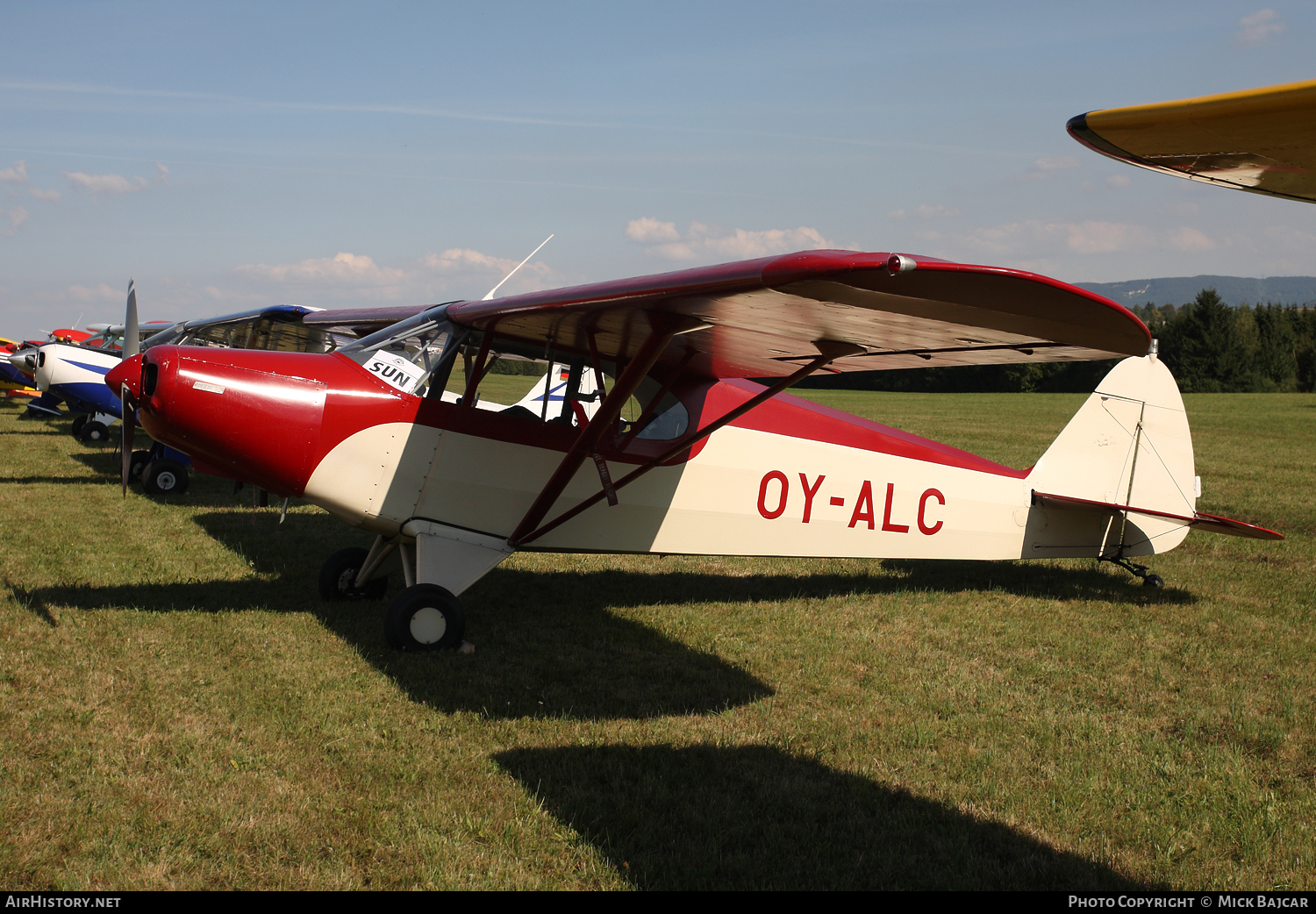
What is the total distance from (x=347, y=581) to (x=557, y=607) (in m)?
1.64

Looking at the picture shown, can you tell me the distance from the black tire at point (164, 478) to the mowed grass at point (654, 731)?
11.0ft

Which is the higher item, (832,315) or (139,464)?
(832,315)

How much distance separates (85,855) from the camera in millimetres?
3088

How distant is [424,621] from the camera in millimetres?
5438

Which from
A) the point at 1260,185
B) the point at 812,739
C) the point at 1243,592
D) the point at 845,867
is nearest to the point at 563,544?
the point at 812,739

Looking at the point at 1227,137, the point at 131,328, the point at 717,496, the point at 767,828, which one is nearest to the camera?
the point at 1227,137

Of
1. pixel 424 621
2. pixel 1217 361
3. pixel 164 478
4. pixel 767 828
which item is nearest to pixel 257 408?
pixel 424 621

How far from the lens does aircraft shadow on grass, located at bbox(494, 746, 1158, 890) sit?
A: 3.19 metres

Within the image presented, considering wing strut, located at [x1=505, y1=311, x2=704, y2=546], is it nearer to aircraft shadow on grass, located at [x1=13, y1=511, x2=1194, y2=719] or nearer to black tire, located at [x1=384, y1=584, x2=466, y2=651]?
black tire, located at [x1=384, y1=584, x2=466, y2=651]

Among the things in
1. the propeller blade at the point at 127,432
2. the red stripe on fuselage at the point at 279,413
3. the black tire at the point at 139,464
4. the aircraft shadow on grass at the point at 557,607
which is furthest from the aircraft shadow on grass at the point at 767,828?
the black tire at the point at 139,464

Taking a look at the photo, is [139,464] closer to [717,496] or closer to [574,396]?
[574,396]

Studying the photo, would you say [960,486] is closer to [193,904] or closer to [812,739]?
[812,739]

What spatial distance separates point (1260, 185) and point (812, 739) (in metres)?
3.07

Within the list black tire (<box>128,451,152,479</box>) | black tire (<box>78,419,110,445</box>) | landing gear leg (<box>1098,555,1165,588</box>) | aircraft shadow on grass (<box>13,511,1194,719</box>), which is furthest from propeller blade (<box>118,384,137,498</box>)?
black tire (<box>78,419,110,445</box>)
